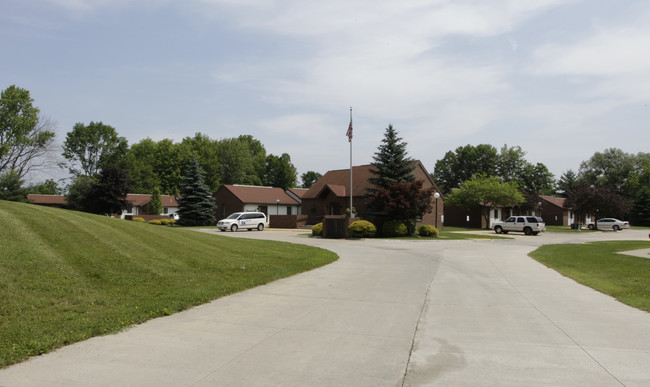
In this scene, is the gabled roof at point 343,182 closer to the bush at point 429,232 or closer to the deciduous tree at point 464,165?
the bush at point 429,232

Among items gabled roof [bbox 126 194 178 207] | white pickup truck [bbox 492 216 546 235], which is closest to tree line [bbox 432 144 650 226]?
white pickup truck [bbox 492 216 546 235]

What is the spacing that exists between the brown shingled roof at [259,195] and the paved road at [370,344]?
47.0 metres

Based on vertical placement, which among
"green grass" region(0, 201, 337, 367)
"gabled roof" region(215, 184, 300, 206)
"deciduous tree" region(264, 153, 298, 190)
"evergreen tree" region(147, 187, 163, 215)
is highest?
"deciduous tree" region(264, 153, 298, 190)

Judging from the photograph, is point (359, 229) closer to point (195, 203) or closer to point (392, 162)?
point (392, 162)

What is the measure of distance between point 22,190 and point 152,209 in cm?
1656

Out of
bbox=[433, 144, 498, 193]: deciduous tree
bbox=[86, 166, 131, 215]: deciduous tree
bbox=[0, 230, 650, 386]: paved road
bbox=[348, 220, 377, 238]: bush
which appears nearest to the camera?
bbox=[0, 230, 650, 386]: paved road

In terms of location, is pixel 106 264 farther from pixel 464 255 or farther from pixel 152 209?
pixel 152 209

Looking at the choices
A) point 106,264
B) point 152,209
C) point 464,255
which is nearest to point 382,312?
point 106,264

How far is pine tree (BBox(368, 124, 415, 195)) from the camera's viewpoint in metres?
38.0

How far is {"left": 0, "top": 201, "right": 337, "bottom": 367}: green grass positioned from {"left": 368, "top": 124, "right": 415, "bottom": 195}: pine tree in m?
23.1

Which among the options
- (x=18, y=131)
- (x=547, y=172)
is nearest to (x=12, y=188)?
(x=18, y=131)

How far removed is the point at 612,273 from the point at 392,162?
24.5 metres

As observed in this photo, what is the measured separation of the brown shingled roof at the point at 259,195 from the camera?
5699 cm

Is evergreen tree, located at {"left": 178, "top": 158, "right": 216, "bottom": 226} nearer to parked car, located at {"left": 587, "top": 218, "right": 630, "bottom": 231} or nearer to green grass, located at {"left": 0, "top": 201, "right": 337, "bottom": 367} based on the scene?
green grass, located at {"left": 0, "top": 201, "right": 337, "bottom": 367}
